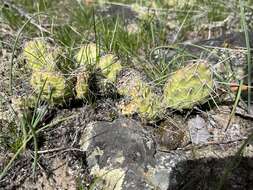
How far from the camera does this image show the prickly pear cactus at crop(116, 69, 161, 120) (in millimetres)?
1738

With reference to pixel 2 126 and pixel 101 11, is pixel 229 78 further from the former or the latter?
pixel 101 11

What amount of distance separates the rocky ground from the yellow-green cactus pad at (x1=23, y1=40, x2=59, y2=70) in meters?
0.09

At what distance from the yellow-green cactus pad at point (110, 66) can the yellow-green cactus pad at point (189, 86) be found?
9.3 inches

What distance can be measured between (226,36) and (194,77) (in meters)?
0.75

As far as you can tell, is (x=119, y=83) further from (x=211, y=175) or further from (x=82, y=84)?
(x=211, y=175)

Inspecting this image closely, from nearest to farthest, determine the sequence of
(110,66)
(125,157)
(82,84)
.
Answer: (125,157) → (82,84) → (110,66)

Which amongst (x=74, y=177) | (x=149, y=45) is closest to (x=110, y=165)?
(x=74, y=177)

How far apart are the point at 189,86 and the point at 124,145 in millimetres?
347

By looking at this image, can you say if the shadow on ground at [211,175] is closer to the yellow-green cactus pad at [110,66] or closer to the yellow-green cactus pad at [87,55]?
the yellow-green cactus pad at [110,66]

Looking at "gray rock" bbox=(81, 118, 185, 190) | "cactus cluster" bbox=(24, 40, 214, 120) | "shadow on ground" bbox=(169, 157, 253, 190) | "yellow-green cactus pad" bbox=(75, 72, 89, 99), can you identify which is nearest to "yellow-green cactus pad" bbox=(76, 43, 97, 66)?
"cactus cluster" bbox=(24, 40, 214, 120)

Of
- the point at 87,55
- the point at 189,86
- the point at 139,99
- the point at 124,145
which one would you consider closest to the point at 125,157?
the point at 124,145

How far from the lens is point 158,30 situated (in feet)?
7.95

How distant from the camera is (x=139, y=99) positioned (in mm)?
1745

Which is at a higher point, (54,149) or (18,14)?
(18,14)
